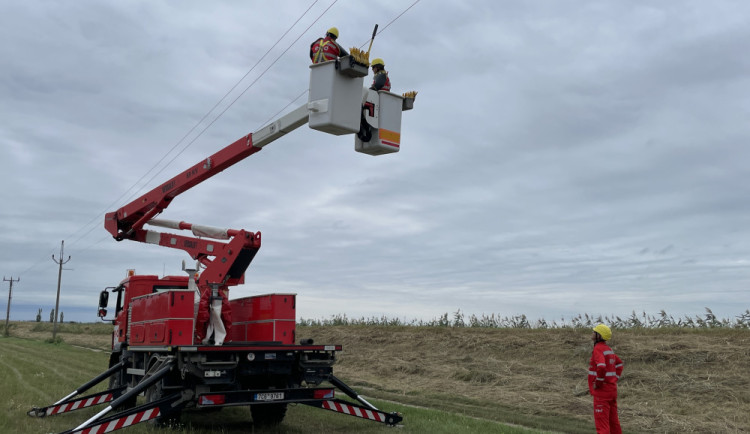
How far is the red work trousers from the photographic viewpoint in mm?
9156

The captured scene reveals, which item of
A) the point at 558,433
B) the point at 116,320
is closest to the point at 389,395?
the point at 558,433

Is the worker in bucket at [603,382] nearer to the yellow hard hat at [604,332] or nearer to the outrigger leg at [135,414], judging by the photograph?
the yellow hard hat at [604,332]

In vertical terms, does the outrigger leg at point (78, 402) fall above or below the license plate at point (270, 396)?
below

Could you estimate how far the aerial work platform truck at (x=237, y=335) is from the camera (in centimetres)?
909

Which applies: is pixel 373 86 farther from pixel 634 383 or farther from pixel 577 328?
pixel 577 328

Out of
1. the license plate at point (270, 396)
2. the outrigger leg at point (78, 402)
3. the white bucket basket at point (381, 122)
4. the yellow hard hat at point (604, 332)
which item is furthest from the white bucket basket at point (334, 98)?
the outrigger leg at point (78, 402)

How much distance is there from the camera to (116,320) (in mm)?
13852

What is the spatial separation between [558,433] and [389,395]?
224 inches

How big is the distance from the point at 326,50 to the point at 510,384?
10293 millimetres

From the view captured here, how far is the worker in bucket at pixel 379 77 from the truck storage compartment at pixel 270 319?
3.91m

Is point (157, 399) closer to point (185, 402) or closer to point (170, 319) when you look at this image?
point (185, 402)

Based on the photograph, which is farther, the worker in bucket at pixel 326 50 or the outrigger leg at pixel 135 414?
the worker in bucket at pixel 326 50

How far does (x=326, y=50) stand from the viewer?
31.6 ft

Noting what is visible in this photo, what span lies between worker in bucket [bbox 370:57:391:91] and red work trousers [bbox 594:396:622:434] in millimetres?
5747
